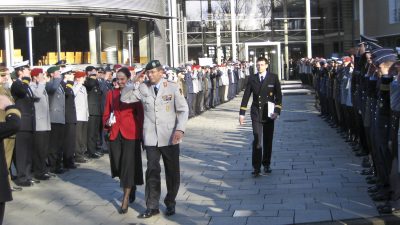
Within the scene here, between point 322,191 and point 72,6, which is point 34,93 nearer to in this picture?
point 322,191

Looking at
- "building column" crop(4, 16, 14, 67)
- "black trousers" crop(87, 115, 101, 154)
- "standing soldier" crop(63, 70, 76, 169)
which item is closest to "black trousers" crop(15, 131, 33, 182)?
"standing soldier" crop(63, 70, 76, 169)

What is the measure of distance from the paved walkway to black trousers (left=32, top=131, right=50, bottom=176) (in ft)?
1.07

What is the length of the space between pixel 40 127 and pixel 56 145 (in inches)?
30.1

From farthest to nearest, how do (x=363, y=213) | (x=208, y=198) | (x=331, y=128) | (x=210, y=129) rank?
(x=210, y=129)
(x=331, y=128)
(x=208, y=198)
(x=363, y=213)

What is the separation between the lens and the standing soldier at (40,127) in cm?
1030

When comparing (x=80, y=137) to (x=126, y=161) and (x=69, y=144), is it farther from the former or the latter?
(x=126, y=161)

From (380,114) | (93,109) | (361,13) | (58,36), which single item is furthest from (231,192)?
(361,13)

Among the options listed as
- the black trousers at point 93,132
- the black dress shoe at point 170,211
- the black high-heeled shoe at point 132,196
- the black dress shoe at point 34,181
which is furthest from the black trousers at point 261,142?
the black trousers at point 93,132

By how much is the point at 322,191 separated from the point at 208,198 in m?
1.66

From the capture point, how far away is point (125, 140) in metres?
7.89

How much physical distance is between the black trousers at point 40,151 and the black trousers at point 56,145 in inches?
15.2

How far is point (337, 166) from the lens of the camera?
35.0 ft

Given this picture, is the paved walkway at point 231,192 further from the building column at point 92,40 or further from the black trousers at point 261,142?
the building column at point 92,40

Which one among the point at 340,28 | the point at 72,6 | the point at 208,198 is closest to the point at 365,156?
the point at 208,198
